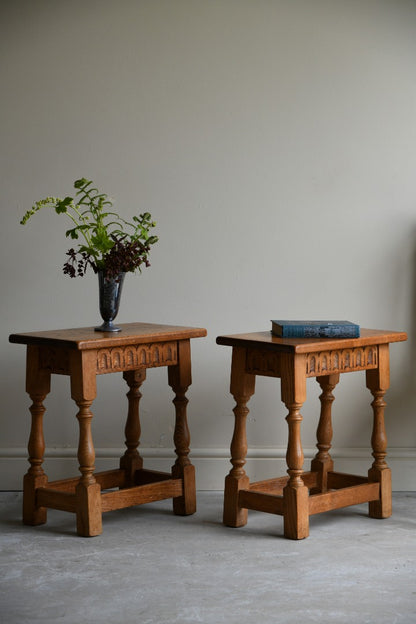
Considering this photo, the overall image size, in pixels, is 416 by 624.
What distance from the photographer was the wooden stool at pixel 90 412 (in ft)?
10.4

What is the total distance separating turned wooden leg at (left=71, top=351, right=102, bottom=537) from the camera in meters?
3.13

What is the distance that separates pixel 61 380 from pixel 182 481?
33.5 inches

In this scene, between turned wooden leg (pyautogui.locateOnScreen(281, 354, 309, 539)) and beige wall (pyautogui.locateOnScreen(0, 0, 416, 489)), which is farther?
beige wall (pyautogui.locateOnScreen(0, 0, 416, 489))

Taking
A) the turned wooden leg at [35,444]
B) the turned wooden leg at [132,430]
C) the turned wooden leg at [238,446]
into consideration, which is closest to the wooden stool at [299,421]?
the turned wooden leg at [238,446]

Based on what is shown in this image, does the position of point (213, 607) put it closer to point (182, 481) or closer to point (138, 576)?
point (138, 576)

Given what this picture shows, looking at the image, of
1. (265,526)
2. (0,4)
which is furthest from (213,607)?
(0,4)

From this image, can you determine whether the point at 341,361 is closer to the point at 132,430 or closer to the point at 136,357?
the point at 136,357

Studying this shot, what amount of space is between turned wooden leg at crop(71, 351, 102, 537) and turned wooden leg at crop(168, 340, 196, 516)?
424 millimetres

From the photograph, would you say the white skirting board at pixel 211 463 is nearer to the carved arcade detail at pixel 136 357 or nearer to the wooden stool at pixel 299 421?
the wooden stool at pixel 299 421

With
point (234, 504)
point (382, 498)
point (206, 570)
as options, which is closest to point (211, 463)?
point (234, 504)

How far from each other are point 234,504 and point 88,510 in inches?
22.1

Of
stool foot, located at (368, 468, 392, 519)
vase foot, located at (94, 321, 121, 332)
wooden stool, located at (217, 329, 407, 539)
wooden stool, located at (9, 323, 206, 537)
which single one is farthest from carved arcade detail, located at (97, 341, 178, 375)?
stool foot, located at (368, 468, 392, 519)

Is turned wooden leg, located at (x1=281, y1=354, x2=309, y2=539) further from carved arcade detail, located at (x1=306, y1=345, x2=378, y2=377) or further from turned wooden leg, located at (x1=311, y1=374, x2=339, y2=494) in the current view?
turned wooden leg, located at (x1=311, y1=374, x2=339, y2=494)

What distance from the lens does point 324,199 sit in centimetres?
398
